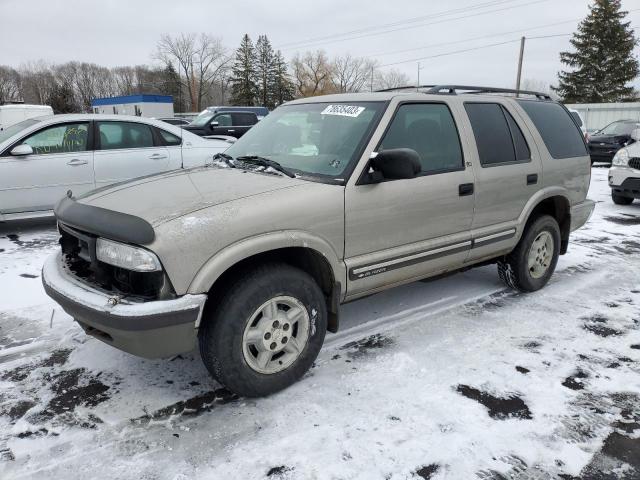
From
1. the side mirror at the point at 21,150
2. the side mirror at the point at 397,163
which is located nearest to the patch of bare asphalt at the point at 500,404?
the side mirror at the point at 397,163

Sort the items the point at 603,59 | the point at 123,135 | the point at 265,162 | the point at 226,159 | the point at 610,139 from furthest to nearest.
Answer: the point at 603,59
the point at 610,139
the point at 123,135
the point at 226,159
the point at 265,162

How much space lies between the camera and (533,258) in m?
4.82

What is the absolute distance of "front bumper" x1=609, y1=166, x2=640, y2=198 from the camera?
A: 9.05 m

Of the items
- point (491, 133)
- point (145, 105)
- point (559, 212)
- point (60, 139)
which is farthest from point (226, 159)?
point (145, 105)

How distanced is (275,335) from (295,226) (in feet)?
2.15

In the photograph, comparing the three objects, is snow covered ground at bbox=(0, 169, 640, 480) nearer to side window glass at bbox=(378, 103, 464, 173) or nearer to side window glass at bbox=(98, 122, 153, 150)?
side window glass at bbox=(378, 103, 464, 173)

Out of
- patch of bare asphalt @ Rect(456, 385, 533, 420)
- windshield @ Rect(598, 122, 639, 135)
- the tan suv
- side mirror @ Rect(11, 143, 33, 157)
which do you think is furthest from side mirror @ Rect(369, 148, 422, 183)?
windshield @ Rect(598, 122, 639, 135)

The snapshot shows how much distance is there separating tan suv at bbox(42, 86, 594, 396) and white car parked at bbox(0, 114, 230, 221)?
3.66 metres

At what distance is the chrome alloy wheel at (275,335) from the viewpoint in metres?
2.90

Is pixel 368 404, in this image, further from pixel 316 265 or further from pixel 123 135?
pixel 123 135

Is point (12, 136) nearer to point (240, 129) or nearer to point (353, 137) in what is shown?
point (353, 137)

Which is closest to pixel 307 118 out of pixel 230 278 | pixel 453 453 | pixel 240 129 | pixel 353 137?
pixel 353 137

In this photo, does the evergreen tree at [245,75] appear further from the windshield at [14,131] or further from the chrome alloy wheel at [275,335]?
the chrome alloy wheel at [275,335]

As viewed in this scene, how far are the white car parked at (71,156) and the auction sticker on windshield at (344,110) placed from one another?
3.34 metres
